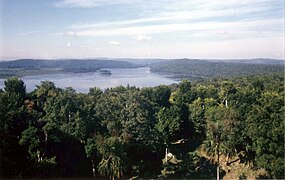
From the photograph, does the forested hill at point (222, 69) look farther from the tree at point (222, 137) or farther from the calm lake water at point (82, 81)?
the tree at point (222, 137)

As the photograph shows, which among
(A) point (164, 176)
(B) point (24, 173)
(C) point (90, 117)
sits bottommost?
(A) point (164, 176)

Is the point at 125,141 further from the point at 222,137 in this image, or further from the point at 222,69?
the point at 222,69

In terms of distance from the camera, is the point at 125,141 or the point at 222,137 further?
the point at 222,137

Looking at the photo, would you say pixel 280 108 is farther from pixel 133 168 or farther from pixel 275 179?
pixel 133 168

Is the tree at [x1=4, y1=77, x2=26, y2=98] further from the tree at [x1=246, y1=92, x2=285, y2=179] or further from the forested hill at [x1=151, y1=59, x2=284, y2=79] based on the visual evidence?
the forested hill at [x1=151, y1=59, x2=284, y2=79]

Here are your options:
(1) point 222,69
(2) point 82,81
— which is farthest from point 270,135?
(1) point 222,69

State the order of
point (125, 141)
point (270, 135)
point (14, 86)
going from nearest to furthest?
point (270, 135) → point (125, 141) → point (14, 86)

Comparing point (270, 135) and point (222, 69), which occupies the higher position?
point (222, 69)

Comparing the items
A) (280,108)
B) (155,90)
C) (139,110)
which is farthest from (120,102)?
(155,90)

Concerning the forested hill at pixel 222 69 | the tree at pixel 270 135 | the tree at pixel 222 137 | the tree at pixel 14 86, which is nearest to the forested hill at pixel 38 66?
the tree at pixel 14 86
